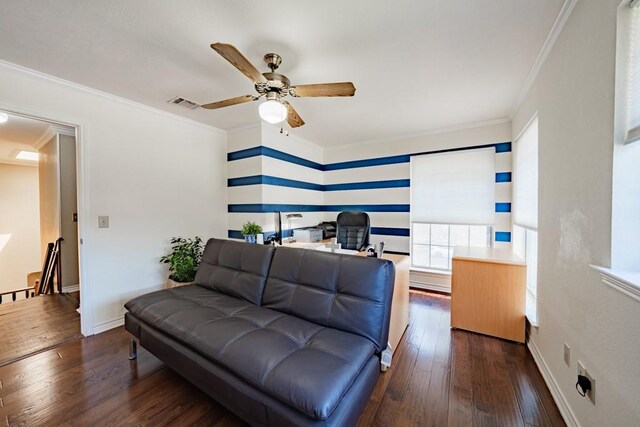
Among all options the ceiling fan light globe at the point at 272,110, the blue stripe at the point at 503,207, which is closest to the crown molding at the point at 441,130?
the blue stripe at the point at 503,207

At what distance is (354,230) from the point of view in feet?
12.1

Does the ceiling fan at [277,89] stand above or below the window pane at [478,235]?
above

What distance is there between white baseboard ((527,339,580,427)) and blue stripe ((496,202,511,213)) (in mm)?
1814

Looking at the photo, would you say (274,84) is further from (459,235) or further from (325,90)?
(459,235)

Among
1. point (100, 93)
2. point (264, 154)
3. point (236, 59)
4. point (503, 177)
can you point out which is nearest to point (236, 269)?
point (236, 59)

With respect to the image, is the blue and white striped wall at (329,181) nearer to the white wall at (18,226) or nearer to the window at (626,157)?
the window at (626,157)

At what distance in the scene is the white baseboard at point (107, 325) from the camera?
2.62m

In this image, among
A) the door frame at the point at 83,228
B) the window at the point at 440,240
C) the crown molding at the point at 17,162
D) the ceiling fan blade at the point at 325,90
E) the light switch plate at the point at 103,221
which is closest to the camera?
the ceiling fan blade at the point at 325,90

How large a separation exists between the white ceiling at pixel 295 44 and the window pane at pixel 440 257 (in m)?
2.16

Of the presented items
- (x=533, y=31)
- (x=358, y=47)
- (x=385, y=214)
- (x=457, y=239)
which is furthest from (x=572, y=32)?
(x=385, y=214)

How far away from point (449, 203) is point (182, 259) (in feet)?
12.7

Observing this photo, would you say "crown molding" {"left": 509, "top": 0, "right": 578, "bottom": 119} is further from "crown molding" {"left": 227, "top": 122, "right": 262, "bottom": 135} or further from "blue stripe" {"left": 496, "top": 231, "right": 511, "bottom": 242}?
"crown molding" {"left": 227, "top": 122, "right": 262, "bottom": 135}

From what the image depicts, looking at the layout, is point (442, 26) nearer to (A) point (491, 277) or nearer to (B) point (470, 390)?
(A) point (491, 277)

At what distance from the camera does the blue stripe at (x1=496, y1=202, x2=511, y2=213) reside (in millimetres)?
3346
